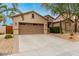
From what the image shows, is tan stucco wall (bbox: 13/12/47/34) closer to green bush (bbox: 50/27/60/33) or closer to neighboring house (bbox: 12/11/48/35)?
neighboring house (bbox: 12/11/48/35)

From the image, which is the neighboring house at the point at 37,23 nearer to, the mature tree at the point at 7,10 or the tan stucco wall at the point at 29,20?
the tan stucco wall at the point at 29,20

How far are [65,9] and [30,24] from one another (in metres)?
2.07

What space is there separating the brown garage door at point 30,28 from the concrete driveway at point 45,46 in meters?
0.32

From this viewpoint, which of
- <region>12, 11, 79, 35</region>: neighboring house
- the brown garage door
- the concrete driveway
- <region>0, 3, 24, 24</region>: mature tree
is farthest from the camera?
the brown garage door

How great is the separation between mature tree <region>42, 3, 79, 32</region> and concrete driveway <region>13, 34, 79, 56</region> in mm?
1275

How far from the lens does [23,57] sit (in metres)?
7.15

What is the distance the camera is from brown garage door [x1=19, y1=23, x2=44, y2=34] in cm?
893

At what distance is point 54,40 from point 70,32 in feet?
3.13

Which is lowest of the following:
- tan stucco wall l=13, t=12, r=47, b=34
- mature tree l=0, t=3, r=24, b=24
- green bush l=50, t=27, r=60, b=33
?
green bush l=50, t=27, r=60, b=33

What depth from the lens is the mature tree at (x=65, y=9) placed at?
327 inches

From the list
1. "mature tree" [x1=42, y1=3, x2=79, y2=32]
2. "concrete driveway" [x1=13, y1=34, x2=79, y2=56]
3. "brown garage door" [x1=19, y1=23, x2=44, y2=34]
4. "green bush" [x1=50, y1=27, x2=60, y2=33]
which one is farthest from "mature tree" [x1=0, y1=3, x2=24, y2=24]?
"green bush" [x1=50, y1=27, x2=60, y2=33]

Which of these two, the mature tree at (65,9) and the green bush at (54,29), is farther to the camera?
the green bush at (54,29)

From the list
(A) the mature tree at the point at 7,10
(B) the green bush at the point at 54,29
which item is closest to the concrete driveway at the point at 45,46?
(B) the green bush at the point at 54,29

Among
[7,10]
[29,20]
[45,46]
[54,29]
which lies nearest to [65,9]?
[54,29]
